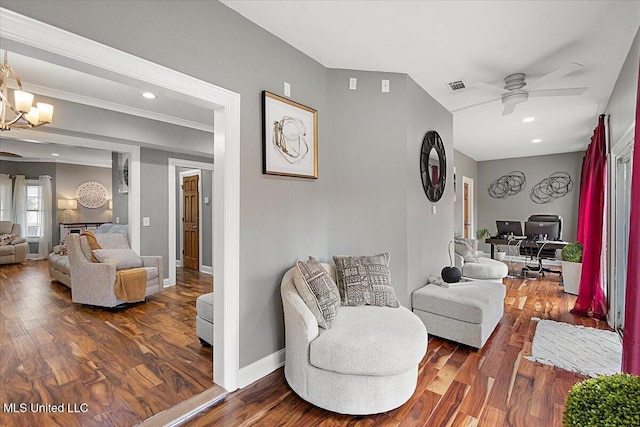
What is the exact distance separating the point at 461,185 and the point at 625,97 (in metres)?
4.37

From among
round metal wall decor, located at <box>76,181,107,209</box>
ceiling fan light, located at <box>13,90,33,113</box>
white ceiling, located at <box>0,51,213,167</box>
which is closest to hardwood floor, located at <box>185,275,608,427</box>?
white ceiling, located at <box>0,51,213,167</box>

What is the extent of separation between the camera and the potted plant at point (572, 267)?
464cm

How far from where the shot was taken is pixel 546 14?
216 cm

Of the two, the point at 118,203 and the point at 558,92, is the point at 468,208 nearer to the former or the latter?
the point at 558,92

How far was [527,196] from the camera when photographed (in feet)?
25.8

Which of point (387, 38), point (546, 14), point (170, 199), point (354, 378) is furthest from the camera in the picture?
point (170, 199)

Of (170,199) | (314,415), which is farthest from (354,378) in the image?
(170,199)

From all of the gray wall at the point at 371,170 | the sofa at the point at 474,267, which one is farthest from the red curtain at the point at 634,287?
the sofa at the point at 474,267

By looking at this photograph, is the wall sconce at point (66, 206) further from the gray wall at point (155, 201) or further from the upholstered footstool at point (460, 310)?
the upholstered footstool at point (460, 310)

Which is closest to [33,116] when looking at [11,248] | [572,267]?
[11,248]

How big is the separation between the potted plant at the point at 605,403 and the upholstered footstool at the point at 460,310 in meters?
1.79

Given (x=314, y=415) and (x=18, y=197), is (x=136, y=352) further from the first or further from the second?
(x=18, y=197)

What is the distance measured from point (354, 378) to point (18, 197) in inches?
401

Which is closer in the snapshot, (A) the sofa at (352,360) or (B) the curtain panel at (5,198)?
(A) the sofa at (352,360)
